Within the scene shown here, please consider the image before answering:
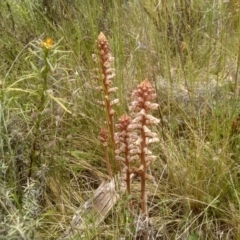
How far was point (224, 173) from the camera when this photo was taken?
5.63 feet

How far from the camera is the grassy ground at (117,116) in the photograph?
1613 millimetres

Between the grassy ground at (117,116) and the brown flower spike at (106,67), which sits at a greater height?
the brown flower spike at (106,67)

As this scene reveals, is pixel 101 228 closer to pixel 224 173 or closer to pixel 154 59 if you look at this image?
pixel 224 173

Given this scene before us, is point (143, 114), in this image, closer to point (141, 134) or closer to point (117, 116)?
point (141, 134)

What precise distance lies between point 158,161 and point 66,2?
44.6 inches

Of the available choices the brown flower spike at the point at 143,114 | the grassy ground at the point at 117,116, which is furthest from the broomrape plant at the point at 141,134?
the grassy ground at the point at 117,116

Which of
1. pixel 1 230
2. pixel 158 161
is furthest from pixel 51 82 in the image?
pixel 1 230

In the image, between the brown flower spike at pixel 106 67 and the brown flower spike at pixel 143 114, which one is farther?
the brown flower spike at pixel 106 67

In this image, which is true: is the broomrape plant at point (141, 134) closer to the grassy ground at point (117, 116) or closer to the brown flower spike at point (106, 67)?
the brown flower spike at point (106, 67)

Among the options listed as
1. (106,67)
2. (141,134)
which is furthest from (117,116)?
(141,134)

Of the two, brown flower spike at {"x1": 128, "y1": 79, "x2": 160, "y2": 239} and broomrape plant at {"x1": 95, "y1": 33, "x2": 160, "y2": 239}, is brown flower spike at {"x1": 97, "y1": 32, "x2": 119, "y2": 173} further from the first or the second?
brown flower spike at {"x1": 128, "y1": 79, "x2": 160, "y2": 239}

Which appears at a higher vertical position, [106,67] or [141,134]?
[106,67]

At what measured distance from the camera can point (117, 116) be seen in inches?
79.7

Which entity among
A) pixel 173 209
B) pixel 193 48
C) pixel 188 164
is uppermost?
pixel 193 48
